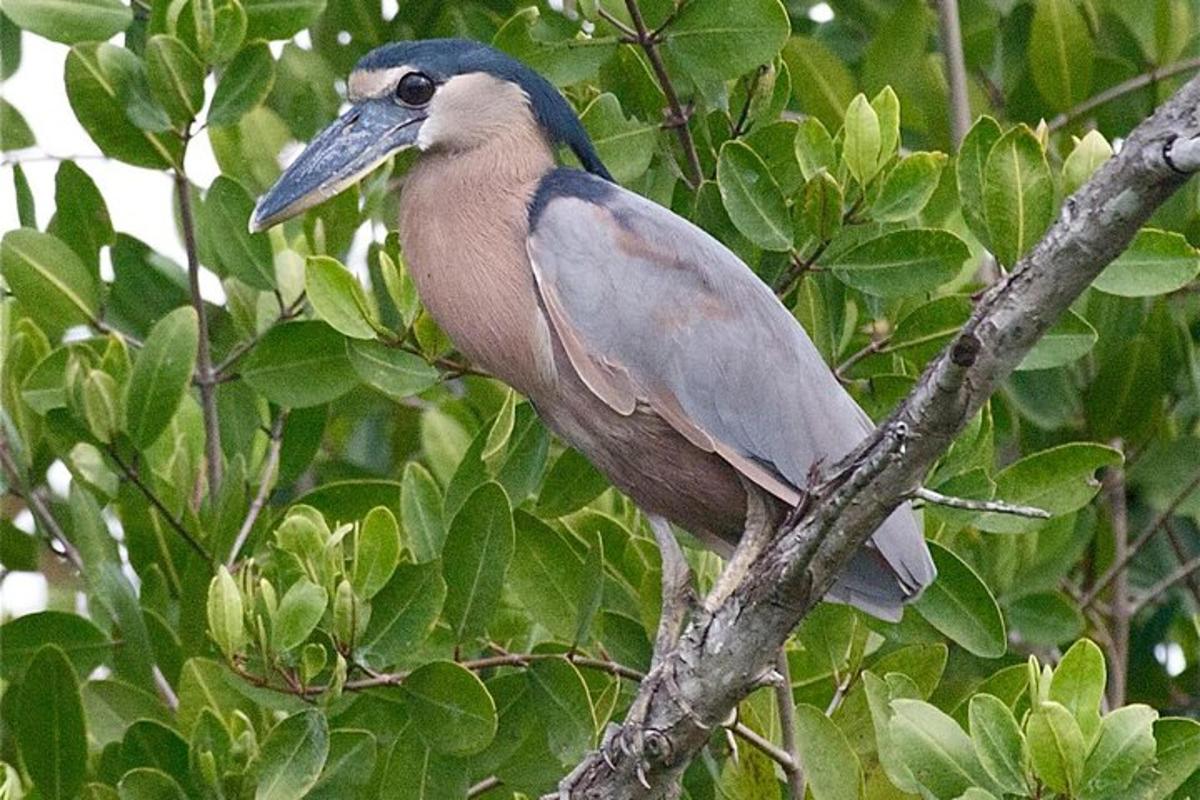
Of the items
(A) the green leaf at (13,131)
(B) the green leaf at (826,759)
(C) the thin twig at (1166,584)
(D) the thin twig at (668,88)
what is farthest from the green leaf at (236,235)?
(C) the thin twig at (1166,584)

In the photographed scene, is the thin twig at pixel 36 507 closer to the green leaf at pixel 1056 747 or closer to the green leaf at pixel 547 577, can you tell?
the green leaf at pixel 547 577

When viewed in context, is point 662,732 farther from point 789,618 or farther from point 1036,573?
point 1036,573

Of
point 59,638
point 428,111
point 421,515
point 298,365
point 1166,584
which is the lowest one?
point 1166,584

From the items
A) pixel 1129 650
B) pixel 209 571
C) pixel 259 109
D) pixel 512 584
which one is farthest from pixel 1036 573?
pixel 259 109

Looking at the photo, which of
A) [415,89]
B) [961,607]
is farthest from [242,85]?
[961,607]

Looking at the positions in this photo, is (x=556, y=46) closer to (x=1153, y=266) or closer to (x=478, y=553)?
(x=478, y=553)

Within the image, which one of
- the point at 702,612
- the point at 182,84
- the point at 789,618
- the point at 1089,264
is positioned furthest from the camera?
the point at 182,84

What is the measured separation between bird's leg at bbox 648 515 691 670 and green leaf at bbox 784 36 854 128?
1090 millimetres

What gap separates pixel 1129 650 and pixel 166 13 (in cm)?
226

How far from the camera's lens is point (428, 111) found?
362cm

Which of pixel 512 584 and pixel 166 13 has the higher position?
pixel 166 13

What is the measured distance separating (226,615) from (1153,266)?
1.42m

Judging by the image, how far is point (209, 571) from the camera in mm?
3477

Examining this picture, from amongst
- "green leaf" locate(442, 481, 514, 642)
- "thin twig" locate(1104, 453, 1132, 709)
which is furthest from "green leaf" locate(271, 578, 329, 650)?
"thin twig" locate(1104, 453, 1132, 709)
